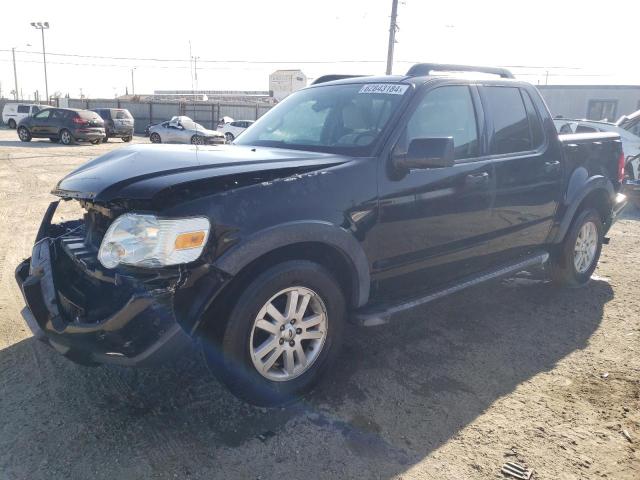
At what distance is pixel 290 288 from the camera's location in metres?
2.77

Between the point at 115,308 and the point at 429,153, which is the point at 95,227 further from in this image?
the point at 429,153

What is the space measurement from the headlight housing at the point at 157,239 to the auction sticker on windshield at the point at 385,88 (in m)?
1.72

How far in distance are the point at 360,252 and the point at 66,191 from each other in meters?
1.75

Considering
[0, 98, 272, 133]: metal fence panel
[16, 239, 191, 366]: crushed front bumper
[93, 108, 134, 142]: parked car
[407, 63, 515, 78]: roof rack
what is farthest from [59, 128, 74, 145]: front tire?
[16, 239, 191, 366]: crushed front bumper

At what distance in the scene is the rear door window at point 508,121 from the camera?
3.97 m

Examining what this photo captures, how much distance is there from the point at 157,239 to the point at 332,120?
5.70 feet

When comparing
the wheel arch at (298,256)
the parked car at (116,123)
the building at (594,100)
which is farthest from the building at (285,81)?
the wheel arch at (298,256)

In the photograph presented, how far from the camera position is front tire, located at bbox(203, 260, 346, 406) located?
2.60 meters

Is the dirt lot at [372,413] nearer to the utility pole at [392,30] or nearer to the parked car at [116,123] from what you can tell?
the utility pole at [392,30]

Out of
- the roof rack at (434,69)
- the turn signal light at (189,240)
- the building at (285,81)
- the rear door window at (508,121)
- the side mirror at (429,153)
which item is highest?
the building at (285,81)

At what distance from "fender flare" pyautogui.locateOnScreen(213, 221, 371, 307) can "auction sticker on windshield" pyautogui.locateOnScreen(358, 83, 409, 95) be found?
116 cm

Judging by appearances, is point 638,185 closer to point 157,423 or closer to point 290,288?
point 290,288

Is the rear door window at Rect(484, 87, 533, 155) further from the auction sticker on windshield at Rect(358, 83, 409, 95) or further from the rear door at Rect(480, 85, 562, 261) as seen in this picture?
the auction sticker on windshield at Rect(358, 83, 409, 95)

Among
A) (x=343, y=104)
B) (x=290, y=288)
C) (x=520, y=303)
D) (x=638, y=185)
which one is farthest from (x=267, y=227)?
(x=638, y=185)
